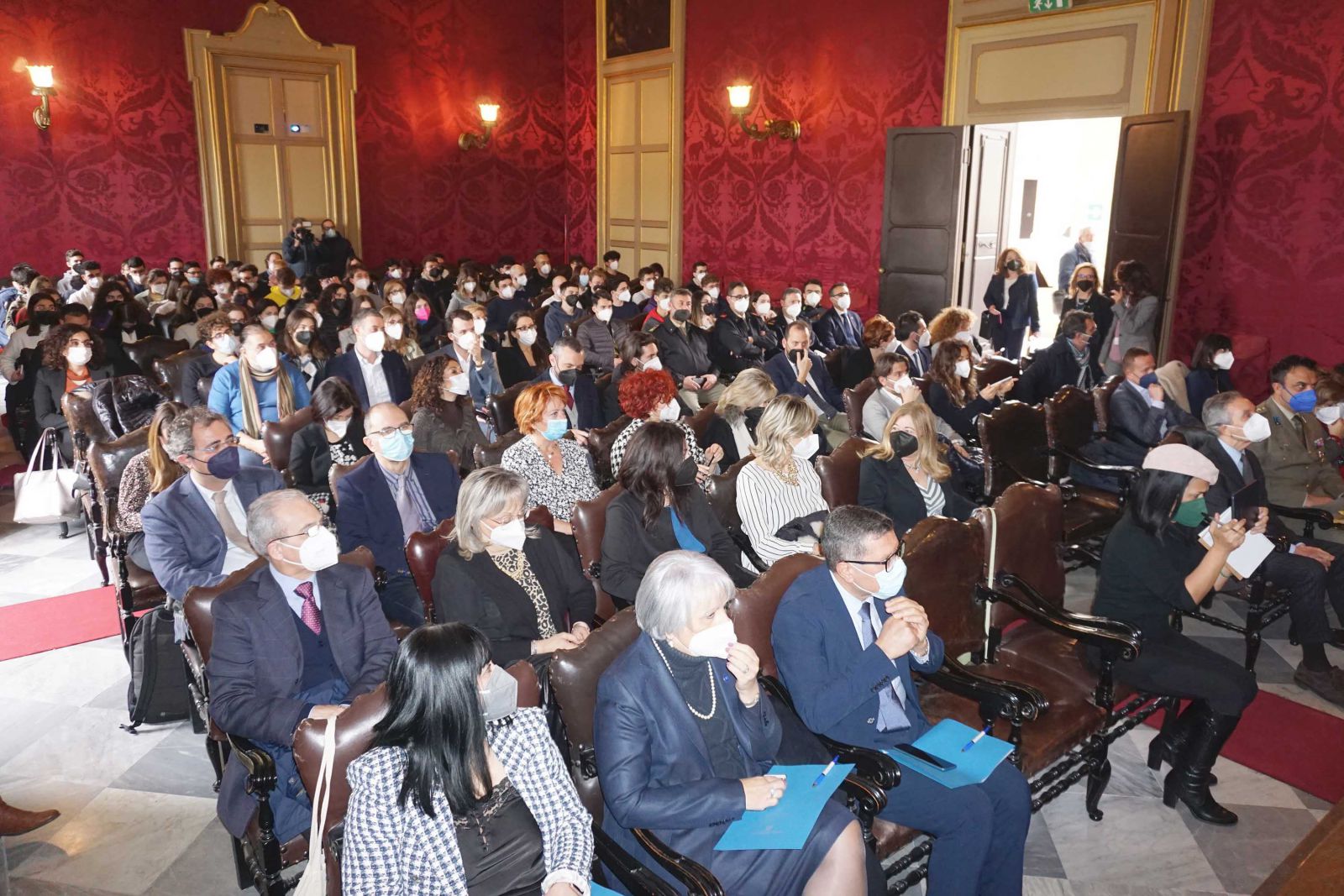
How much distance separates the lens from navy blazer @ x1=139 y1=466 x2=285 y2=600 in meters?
3.77

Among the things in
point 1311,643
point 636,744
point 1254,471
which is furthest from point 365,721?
point 1254,471

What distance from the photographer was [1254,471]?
516 centimetres

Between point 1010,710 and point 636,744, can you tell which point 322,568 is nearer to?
point 636,744

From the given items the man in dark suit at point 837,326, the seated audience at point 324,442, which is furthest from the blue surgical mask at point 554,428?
the man in dark suit at point 837,326

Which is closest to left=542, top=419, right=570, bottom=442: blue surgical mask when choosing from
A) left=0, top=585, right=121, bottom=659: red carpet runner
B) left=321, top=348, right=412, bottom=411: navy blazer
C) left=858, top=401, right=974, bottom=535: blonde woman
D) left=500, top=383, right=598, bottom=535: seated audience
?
left=500, top=383, right=598, bottom=535: seated audience

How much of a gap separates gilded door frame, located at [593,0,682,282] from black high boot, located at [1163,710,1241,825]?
452 inches

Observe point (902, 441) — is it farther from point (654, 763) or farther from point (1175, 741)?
point (654, 763)

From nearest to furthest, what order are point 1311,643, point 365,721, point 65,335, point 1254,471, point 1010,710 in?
point 365,721
point 1010,710
point 1311,643
point 1254,471
point 65,335

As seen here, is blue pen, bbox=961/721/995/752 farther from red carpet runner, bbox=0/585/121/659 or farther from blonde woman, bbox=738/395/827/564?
red carpet runner, bbox=0/585/121/659

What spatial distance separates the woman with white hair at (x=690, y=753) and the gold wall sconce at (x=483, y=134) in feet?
45.4

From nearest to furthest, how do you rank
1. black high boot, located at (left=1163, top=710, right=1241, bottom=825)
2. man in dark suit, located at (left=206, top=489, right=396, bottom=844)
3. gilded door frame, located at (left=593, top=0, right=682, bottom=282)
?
1. man in dark suit, located at (left=206, top=489, right=396, bottom=844)
2. black high boot, located at (left=1163, top=710, right=1241, bottom=825)
3. gilded door frame, located at (left=593, top=0, right=682, bottom=282)

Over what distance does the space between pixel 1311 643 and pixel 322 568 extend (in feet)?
14.3

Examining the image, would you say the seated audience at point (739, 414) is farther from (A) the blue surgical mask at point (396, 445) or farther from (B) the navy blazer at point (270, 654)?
(B) the navy blazer at point (270, 654)

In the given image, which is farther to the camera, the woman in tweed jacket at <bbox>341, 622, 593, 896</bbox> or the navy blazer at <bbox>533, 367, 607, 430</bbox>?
the navy blazer at <bbox>533, 367, 607, 430</bbox>
